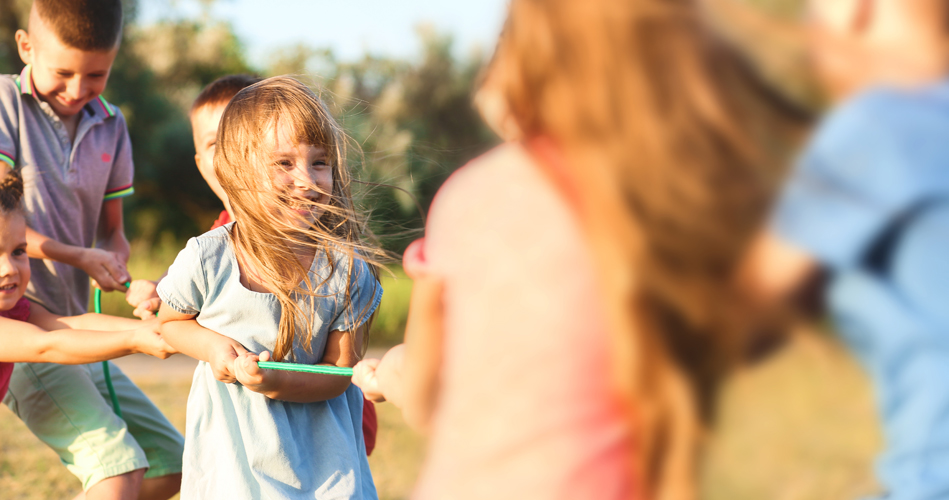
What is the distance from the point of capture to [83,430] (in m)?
2.82

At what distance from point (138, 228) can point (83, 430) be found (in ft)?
41.4

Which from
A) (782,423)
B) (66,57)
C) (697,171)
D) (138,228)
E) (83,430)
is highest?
(697,171)

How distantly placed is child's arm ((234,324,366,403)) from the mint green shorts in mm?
980

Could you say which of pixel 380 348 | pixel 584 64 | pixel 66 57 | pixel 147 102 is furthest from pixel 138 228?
pixel 584 64

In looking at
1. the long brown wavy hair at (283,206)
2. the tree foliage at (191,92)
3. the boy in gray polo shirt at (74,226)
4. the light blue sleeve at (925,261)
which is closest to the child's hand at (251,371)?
the long brown wavy hair at (283,206)

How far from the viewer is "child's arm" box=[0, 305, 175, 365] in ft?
7.54

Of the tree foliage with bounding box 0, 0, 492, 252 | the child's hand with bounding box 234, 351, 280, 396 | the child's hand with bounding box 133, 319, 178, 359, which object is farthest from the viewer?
the tree foliage with bounding box 0, 0, 492, 252

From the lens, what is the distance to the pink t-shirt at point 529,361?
1098mm

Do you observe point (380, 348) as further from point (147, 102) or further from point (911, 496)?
point (911, 496)

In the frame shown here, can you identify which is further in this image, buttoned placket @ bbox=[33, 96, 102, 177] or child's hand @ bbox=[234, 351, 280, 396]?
buttoned placket @ bbox=[33, 96, 102, 177]

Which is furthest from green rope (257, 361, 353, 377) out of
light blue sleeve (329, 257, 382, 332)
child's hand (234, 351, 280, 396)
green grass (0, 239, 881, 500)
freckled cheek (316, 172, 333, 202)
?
freckled cheek (316, 172, 333, 202)

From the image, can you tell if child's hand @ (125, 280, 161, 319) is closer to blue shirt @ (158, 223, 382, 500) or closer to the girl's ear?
blue shirt @ (158, 223, 382, 500)

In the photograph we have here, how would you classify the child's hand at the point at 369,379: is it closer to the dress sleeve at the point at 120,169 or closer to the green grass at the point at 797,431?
the green grass at the point at 797,431

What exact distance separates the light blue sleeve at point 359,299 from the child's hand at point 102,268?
106 centimetres
